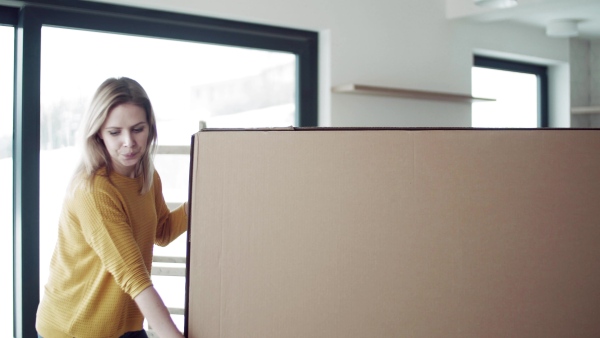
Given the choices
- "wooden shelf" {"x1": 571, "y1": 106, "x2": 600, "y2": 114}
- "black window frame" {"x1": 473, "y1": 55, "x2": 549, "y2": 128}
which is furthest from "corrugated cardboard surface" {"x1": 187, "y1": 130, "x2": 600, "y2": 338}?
"wooden shelf" {"x1": 571, "y1": 106, "x2": 600, "y2": 114}

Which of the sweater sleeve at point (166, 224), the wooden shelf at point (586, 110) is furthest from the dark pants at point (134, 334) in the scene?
the wooden shelf at point (586, 110)

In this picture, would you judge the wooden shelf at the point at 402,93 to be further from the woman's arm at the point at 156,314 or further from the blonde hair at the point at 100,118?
the woman's arm at the point at 156,314

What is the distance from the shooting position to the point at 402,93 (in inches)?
123

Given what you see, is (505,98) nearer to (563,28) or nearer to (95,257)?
(563,28)

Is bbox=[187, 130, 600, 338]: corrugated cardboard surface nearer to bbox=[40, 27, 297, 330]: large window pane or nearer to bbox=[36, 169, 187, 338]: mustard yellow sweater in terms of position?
bbox=[36, 169, 187, 338]: mustard yellow sweater

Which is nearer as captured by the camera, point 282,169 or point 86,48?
point 282,169

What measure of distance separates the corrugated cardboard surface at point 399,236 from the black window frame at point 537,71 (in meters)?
3.43

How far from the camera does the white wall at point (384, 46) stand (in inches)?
111

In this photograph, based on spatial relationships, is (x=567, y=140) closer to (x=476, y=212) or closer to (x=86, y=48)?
(x=476, y=212)

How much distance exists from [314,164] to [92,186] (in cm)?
51

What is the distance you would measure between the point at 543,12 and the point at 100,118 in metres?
2.90

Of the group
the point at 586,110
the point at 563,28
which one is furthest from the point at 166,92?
the point at 586,110

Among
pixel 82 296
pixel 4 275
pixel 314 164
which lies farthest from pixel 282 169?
pixel 4 275

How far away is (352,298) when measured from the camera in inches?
27.9
